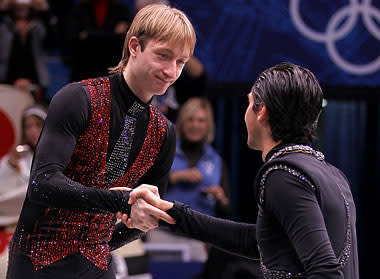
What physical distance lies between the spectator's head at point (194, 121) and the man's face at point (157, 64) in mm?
2904

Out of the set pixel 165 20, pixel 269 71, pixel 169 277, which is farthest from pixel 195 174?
pixel 269 71

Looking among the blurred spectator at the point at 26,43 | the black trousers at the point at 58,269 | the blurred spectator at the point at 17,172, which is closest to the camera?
the black trousers at the point at 58,269

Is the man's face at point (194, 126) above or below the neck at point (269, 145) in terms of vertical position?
below

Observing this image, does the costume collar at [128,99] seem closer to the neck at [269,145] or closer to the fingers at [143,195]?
the fingers at [143,195]

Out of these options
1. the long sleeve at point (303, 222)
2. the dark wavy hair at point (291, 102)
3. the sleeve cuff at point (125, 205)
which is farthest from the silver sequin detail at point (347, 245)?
the sleeve cuff at point (125, 205)

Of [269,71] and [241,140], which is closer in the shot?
[269,71]

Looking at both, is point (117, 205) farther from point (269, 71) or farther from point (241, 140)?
point (241, 140)

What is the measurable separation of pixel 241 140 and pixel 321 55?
45.2 inches

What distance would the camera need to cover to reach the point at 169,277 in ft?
16.9

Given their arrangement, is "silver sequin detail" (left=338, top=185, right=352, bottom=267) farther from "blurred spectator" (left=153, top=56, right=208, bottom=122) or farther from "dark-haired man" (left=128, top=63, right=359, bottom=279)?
"blurred spectator" (left=153, top=56, right=208, bottom=122)

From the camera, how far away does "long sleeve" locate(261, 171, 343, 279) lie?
1905 millimetres

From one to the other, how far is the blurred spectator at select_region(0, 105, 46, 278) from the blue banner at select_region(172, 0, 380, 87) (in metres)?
1.70

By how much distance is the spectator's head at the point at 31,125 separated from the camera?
5422 millimetres

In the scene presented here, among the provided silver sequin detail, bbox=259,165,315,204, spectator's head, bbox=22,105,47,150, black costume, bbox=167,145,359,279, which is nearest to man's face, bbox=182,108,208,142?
spectator's head, bbox=22,105,47,150
